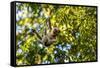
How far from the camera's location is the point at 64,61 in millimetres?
2668

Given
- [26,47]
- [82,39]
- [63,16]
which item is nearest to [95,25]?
[82,39]

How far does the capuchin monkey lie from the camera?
100 inches

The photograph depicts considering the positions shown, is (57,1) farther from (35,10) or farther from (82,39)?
(82,39)

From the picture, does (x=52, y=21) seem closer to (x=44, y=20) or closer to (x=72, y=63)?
(x=44, y=20)

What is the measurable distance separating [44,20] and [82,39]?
1.77 ft

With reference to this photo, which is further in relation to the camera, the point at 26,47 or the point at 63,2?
the point at 63,2

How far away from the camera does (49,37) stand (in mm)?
2590

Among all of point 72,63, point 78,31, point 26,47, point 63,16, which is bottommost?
point 72,63

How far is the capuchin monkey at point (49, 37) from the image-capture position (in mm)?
2547

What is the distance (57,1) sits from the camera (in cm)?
267

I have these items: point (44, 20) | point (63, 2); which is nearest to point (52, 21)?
point (44, 20)

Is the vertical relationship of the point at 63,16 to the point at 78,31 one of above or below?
above
